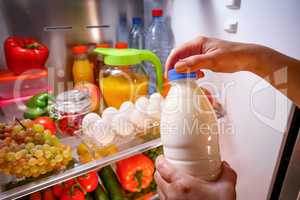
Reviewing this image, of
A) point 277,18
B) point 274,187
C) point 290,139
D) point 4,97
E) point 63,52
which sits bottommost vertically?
point 274,187

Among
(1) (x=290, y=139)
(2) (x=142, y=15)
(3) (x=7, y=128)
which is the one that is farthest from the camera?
(2) (x=142, y=15)

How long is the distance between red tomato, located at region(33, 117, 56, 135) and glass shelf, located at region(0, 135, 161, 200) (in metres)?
0.07

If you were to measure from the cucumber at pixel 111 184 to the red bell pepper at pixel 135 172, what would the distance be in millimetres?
23

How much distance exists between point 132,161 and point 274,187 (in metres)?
0.56

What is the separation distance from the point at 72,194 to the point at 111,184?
0.58ft

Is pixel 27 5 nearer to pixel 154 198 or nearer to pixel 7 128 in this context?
pixel 7 128

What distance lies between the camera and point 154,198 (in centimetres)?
108

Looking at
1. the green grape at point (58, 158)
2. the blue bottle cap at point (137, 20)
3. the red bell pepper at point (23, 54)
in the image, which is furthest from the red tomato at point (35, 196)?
the blue bottle cap at point (137, 20)

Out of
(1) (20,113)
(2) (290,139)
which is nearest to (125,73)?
(1) (20,113)

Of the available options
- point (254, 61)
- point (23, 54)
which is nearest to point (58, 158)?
point (23, 54)

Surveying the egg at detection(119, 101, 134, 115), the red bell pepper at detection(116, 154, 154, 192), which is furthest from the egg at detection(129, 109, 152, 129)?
the red bell pepper at detection(116, 154, 154, 192)

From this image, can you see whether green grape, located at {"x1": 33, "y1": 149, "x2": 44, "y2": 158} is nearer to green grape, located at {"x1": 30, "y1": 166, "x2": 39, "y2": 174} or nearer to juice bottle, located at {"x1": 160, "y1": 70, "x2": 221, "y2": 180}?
green grape, located at {"x1": 30, "y1": 166, "x2": 39, "y2": 174}

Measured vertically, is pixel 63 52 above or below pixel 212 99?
above

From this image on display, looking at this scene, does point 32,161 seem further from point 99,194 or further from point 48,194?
point 99,194
